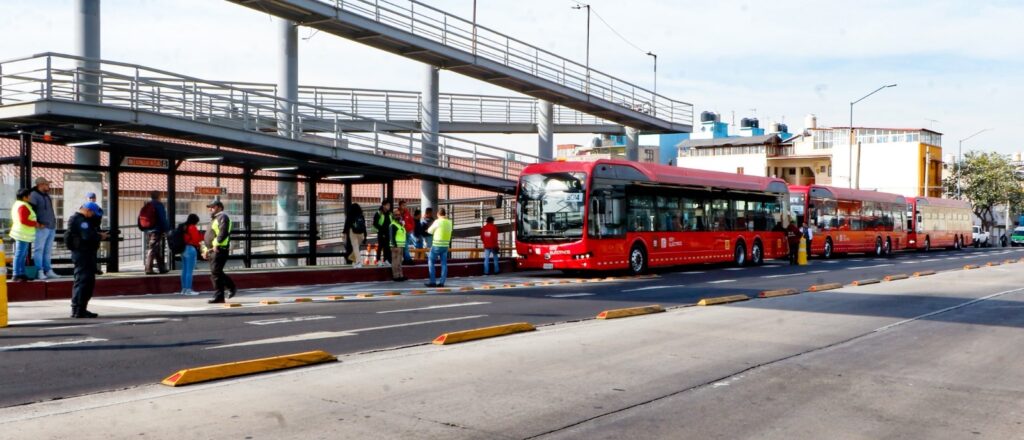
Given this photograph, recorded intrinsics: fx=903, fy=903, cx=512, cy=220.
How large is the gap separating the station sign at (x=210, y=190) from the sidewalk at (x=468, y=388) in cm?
1176

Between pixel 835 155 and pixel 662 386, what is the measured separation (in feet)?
284

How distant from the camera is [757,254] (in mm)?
32781

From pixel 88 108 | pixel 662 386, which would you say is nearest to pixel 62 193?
pixel 88 108

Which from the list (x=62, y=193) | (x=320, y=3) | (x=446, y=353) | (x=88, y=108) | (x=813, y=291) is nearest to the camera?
(x=446, y=353)

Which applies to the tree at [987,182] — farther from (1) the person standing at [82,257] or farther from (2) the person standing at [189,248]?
(1) the person standing at [82,257]

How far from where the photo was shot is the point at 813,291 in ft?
63.4

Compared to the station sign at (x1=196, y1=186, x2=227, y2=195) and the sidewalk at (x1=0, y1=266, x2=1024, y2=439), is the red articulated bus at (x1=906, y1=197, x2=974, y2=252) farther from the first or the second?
the sidewalk at (x1=0, y1=266, x2=1024, y2=439)

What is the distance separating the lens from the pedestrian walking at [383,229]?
23453 mm

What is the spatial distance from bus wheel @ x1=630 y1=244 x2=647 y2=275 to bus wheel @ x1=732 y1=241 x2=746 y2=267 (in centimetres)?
625

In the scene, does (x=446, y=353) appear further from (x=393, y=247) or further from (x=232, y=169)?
(x=232, y=169)

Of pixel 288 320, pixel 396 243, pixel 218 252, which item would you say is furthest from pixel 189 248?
pixel 396 243

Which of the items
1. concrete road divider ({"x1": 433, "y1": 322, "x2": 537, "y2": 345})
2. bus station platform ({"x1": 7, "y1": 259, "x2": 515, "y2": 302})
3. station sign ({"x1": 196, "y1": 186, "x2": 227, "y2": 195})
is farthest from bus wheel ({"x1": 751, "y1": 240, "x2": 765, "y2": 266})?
concrete road divider ({"x1": 433, "y1": 322, "x2": 537, "y2": 345})

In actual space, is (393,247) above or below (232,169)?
below

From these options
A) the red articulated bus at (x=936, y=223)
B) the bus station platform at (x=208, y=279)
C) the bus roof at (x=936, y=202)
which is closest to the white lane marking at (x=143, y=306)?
the bus station platform at (x=208, y=279)
